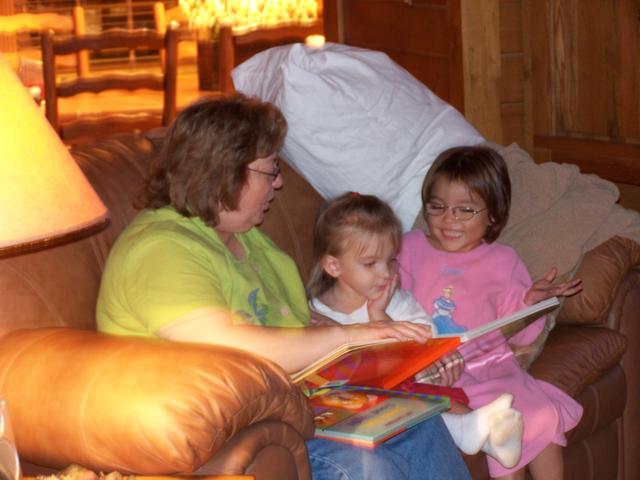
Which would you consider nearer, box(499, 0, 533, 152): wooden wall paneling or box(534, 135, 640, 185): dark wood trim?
box(534, 135, 640, 185): dark wood trim

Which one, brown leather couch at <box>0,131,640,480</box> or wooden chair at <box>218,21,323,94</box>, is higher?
wooden chair at <box>218,21,323,94</box>

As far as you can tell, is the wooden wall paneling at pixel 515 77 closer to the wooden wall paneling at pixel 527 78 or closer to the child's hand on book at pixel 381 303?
the wooden wall paneling at pixel 527 78

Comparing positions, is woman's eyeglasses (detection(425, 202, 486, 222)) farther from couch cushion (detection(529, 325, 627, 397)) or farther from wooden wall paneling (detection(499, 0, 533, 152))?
wooden wall paneling (detection(499, 0, 533, 152))

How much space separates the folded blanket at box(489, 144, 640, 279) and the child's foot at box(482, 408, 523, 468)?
19.2 inches

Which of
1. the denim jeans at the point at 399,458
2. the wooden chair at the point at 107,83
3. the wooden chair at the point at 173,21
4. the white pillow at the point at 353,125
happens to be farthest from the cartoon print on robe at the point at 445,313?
the wooden chair at the point at 173,21

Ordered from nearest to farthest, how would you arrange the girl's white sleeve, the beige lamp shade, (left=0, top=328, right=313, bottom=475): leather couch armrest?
the beige lamp shade → (left=0, top=328, right=313, bottom=475): leather couch armrest → the girl's white sleeve

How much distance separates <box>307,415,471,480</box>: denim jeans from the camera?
5.83 feet

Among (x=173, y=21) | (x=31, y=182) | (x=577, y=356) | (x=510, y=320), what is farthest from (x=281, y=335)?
(x=173, y=21)

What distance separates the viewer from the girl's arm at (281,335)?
1.75m

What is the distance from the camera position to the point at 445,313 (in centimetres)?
239

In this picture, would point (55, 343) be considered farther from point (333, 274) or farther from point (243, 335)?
point (333, 274)

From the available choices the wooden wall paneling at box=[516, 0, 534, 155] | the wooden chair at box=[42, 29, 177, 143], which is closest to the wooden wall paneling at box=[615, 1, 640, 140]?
the wooden wall paneling at box=[516, 0, 534, 155]

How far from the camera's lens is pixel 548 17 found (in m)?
3.45

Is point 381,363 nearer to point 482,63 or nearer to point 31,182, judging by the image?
point 31,182
